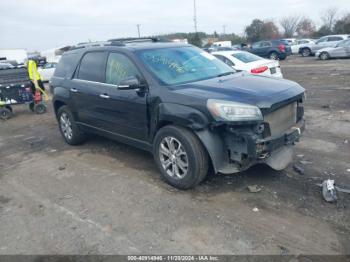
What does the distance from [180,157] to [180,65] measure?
1395 millimetres

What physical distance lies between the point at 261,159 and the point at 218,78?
52.3 inches

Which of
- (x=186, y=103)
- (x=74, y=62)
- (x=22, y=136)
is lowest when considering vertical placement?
(x=22, y=136)

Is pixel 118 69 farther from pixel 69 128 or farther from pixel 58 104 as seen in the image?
pixel 58 104

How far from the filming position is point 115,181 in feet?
16.3

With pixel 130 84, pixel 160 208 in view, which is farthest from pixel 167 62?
pixel 160 208

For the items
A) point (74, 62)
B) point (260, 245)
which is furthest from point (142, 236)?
point (74, 62)

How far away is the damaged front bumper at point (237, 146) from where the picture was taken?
3.88 m

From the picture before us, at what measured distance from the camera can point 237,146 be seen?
13.0 ft

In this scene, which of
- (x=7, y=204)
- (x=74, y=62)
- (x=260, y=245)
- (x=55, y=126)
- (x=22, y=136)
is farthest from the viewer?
(x=55, y=126)

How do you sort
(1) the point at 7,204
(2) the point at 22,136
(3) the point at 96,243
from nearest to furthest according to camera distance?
1. (3) the point at 96,243
2. (1) the point at 7,204
3. (2) the point at 22,136

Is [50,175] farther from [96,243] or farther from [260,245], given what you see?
[260,245]

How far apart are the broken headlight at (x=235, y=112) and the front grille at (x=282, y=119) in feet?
0.76

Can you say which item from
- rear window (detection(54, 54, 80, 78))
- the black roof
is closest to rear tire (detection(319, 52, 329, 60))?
the black roof

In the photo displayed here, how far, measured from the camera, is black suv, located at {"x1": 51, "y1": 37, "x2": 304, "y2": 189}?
3.96 m
